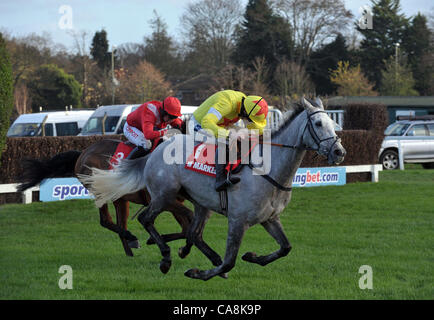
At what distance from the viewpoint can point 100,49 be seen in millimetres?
63062

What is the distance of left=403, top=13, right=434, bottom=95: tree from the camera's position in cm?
5194

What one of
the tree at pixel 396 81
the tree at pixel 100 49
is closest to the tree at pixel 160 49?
the tree at pixel 100 49

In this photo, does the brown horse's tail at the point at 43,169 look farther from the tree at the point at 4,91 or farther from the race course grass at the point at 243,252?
the tree at the point at 4,91

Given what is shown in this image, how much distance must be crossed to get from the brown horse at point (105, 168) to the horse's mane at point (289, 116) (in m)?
1.81

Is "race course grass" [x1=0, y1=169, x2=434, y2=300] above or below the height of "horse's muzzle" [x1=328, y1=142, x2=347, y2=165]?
below

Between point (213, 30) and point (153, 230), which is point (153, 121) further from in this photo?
point (213, 30)

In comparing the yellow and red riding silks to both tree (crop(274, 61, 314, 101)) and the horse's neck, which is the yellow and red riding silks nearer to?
the horse's neck

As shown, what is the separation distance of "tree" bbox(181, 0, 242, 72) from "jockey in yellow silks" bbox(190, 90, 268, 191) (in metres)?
40.5

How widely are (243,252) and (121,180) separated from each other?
78.3 inches

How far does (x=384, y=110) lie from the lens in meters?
17.4

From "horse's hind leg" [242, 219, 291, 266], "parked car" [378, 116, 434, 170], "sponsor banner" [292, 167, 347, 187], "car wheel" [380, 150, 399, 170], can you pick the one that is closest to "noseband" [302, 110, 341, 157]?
"horse's hind leg" [242, 219, 291, 266]

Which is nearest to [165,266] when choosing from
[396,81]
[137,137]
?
[137,137]

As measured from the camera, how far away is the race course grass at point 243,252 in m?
6.01
